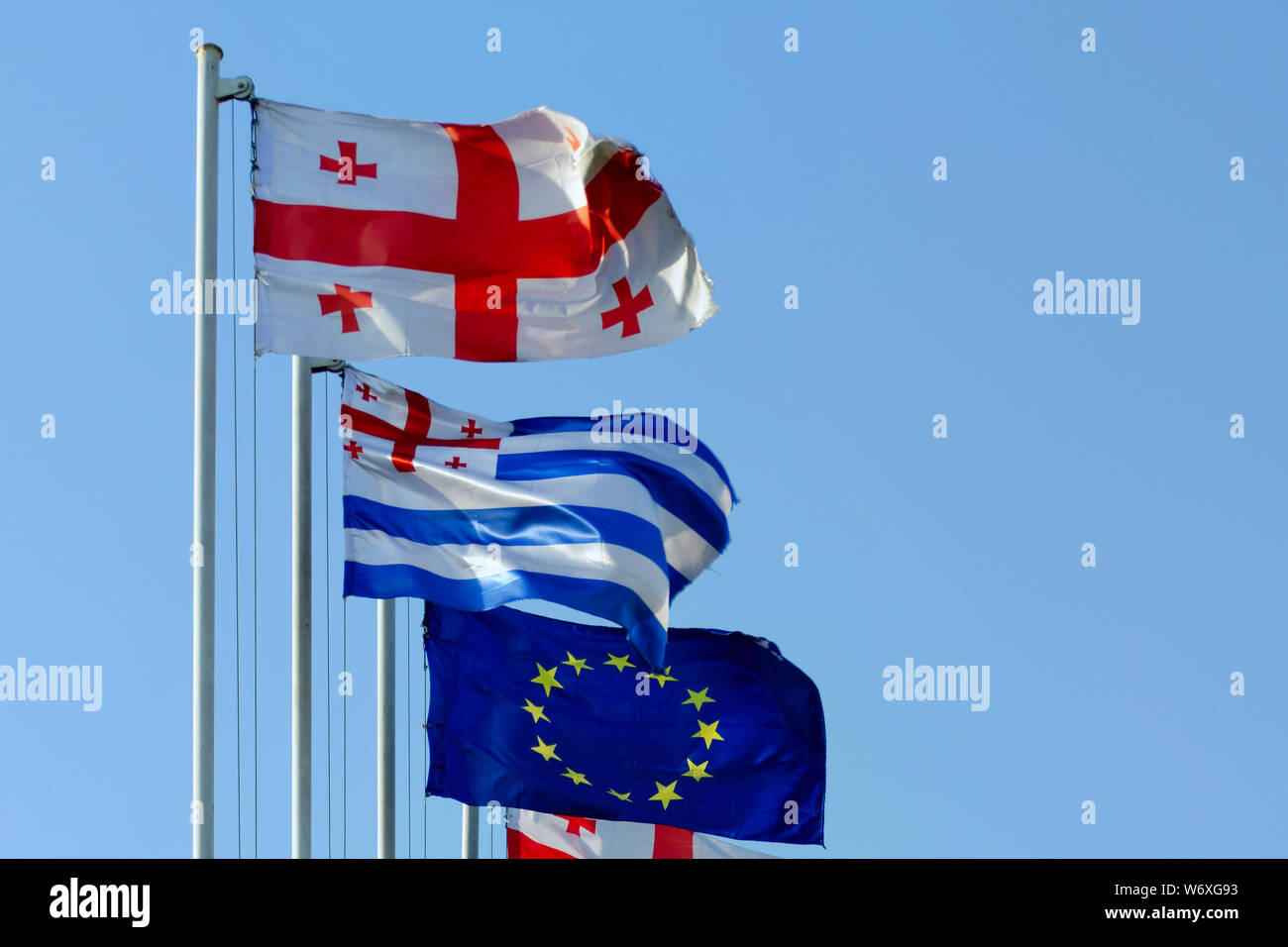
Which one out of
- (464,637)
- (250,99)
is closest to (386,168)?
(250,99)

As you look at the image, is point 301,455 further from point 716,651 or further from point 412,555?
point 716,651

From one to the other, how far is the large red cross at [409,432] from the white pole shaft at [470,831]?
4674 millimetres

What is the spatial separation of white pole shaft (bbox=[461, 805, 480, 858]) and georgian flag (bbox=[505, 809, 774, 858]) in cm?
92

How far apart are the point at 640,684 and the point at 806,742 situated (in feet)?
6.51

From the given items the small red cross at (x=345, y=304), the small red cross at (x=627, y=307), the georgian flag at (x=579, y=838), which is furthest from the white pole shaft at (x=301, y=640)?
the georgian flag at (x=579, y=838)

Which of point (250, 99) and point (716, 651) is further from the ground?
point (250, 99)

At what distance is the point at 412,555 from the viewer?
65.3 feet

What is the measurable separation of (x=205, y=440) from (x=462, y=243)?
12.4 feet

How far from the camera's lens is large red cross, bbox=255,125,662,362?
19.2 metres

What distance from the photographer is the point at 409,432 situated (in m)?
20.3

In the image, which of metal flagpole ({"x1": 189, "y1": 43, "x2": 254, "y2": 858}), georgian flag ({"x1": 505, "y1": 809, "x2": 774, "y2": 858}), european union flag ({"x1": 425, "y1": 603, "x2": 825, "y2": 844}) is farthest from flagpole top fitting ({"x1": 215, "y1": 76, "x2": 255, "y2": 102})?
georgian flag ({"x1": 505, "y1": 809, "x2": 774, "y2": 858})

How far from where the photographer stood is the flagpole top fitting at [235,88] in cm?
1838

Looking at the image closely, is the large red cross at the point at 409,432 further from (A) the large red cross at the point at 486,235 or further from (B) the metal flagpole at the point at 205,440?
(B) the metal flagpole at the point at 205,440

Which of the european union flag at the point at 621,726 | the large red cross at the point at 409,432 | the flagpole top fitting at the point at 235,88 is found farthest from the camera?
the european union flag at the point at 621,726
